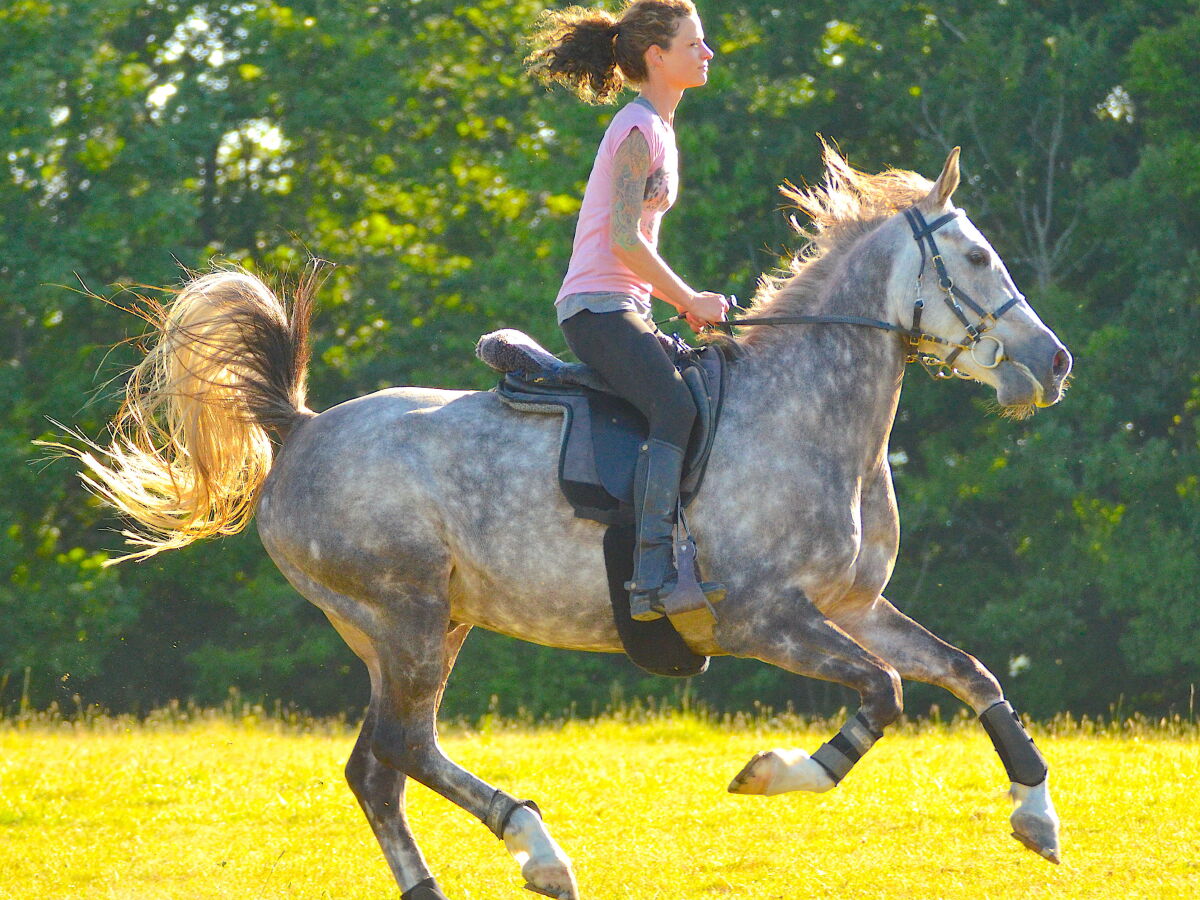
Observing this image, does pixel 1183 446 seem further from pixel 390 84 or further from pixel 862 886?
pixel 862 886

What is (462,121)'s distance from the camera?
2930 centimetres

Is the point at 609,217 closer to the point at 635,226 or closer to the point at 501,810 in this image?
the point at 635,226

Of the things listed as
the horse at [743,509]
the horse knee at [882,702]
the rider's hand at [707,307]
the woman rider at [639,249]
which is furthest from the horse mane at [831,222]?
the horse knee at [882,702]

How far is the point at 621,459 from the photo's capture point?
216 inches

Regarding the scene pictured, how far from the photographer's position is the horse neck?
5.61 m

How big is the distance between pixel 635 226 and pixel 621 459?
872mm

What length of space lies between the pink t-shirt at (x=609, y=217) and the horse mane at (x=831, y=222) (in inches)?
21.5

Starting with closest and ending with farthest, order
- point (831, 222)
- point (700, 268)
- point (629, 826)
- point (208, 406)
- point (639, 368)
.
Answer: point (639, 368), point (831, 222), point (208, 406), point (629, 826), point (700, 268)

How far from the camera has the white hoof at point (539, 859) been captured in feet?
17.1

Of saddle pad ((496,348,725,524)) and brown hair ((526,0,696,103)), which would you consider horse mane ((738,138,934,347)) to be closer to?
saddle pad ((496,348,725,524))

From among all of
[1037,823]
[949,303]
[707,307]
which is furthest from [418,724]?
[949,303]

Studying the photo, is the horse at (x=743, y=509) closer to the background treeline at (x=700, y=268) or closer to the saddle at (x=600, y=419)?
the saddle at (x=600, y=419)

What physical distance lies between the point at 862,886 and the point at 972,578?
720 inches

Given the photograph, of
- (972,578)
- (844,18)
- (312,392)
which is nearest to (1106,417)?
(972,578)
